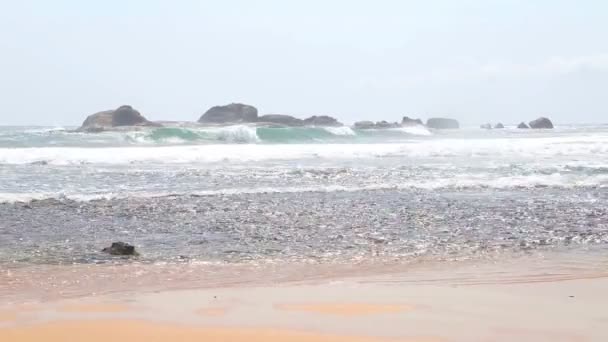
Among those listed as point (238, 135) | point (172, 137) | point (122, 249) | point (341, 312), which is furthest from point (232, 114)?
point (341, 312)

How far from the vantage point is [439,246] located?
22.2 ft

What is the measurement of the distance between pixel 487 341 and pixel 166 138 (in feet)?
118

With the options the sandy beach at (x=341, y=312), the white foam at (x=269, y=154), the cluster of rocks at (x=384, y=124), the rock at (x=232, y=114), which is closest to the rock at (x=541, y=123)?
the cluster of rocks at (x=384, y=124)

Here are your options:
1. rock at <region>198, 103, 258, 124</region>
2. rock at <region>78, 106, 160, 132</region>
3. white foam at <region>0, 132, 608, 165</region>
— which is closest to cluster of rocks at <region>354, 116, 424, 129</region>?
rock at <region>198, 103, 258, 124</region>

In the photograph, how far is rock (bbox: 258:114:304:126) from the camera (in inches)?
2539

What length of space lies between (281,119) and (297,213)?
56374 millimetres

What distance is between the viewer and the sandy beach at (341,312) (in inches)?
146

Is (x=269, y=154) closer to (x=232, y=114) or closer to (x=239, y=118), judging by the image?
(x=239, y=118)

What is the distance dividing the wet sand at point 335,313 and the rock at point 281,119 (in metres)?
58.5

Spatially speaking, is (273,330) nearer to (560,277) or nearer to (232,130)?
(560,277)

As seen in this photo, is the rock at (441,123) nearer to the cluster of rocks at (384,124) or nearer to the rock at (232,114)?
the cluster of rocks at (384,124)

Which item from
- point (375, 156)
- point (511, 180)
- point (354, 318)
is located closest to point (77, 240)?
point (354, 318)

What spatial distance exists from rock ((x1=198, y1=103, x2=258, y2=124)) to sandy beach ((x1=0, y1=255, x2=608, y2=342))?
2399 inches

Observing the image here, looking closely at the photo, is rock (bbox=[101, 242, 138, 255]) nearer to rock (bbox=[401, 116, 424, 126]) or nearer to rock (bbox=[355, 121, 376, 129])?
rock (bbox=[355, 121, 376, 129])
